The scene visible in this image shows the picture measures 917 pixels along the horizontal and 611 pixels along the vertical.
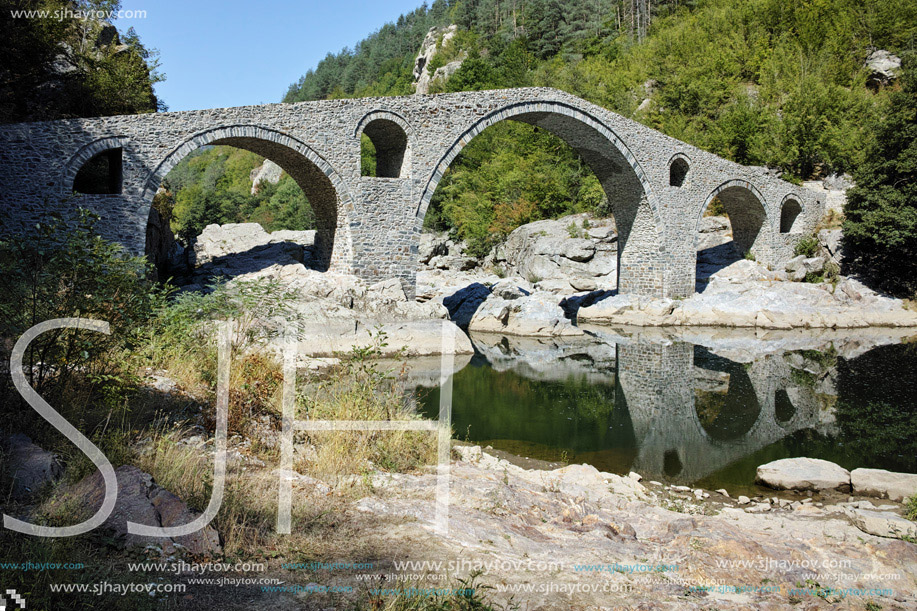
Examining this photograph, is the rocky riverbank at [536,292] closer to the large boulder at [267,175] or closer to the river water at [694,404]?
the river water at [694,404]

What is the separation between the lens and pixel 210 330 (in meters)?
5.40

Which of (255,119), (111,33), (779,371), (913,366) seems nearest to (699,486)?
(779,371)

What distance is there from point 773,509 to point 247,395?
4712mm

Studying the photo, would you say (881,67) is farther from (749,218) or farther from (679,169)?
(679,169)

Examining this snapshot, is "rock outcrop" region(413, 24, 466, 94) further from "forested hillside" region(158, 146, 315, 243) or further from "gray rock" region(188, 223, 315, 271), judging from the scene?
"gray rock" region(188, 223, 315, 271)

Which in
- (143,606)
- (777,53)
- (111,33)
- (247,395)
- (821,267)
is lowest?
(143,606)

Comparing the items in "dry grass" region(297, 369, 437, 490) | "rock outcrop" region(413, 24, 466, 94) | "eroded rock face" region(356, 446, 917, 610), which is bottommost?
"eroded rock face" region(356, 446, 917, 610)

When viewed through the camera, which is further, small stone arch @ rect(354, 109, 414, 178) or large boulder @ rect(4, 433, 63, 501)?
small stone arch @ rect(354, 109, 414, 178)

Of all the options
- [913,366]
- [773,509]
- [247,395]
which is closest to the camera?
[247,395]

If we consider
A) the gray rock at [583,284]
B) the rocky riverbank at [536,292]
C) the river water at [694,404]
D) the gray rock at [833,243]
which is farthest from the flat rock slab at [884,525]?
the gray rock at [833,243]

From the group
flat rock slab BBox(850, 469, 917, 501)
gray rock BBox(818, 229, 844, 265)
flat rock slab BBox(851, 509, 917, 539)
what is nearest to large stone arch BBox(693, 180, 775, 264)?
gray rock BBox(818, 229, 844, 265)

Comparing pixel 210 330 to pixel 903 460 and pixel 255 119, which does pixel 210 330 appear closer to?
pixel 903 460

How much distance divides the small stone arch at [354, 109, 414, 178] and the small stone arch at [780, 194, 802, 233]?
55.5 feet

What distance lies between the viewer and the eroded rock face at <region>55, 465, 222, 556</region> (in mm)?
A: 2352
